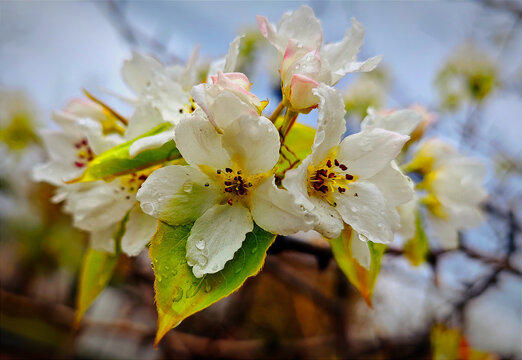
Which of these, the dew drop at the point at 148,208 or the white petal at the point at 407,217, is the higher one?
the dew drop at the point at 148,208

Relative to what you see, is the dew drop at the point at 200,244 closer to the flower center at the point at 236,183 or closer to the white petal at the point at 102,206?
the flower center at the point at 236,183

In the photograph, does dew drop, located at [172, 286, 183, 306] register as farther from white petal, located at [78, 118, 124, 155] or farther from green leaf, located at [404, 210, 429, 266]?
green leaf, located at [404, 210, 429, 266]

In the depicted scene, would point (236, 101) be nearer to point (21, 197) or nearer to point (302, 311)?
point (302, 311)

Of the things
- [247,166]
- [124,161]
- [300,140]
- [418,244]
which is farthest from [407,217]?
[124,161]

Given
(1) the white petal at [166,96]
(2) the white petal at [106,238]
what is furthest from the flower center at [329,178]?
(2) the white petal at [106,238]

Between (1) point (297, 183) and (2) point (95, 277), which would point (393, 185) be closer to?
(1) point (297, 183)

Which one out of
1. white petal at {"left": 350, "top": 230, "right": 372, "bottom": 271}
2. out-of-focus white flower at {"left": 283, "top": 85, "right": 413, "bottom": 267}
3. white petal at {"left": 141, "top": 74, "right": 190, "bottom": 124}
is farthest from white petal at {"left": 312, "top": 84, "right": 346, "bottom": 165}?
white petal at {"left": 141, "top": 74, "right": 190, "bottom": 124}
